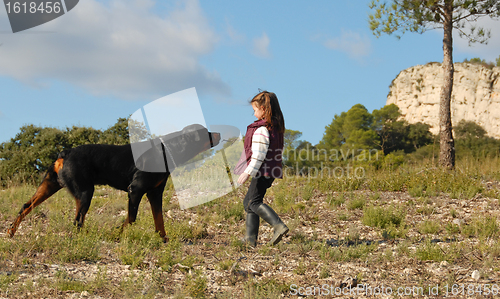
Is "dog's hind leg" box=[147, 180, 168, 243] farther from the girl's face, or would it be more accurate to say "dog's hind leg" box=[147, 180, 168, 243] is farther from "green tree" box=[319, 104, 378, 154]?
"green tree" box=[319, 104, 378, 154]

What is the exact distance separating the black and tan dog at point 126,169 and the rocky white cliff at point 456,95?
139ft

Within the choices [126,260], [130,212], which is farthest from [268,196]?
[126,260]

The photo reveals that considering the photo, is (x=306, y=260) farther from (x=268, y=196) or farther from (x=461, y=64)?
(x=461, y=64)

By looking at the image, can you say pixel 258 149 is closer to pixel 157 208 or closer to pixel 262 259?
pixel 262 259

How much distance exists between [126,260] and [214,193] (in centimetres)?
500

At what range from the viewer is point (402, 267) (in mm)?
3887

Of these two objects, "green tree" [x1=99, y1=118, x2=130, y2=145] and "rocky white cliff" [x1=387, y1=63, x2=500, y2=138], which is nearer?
"green tree" [x1=99, y1=118, x2=130, y2=145]

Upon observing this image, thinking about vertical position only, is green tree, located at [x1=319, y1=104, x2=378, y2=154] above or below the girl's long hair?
above

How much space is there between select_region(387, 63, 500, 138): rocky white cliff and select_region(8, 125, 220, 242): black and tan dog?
139 ft

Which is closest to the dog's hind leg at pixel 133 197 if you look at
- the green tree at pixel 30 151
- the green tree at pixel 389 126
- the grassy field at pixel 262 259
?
the grassy field at pixel 262 259

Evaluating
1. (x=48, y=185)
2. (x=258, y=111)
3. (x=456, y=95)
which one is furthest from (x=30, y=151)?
(x=456, y=95)

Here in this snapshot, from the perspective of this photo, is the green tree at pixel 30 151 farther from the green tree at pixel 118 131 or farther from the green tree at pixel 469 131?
the green tree at pixel 469 131

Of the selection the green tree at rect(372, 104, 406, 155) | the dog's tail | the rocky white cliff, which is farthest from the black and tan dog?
the rocky white cliff

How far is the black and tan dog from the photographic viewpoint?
4.59m
